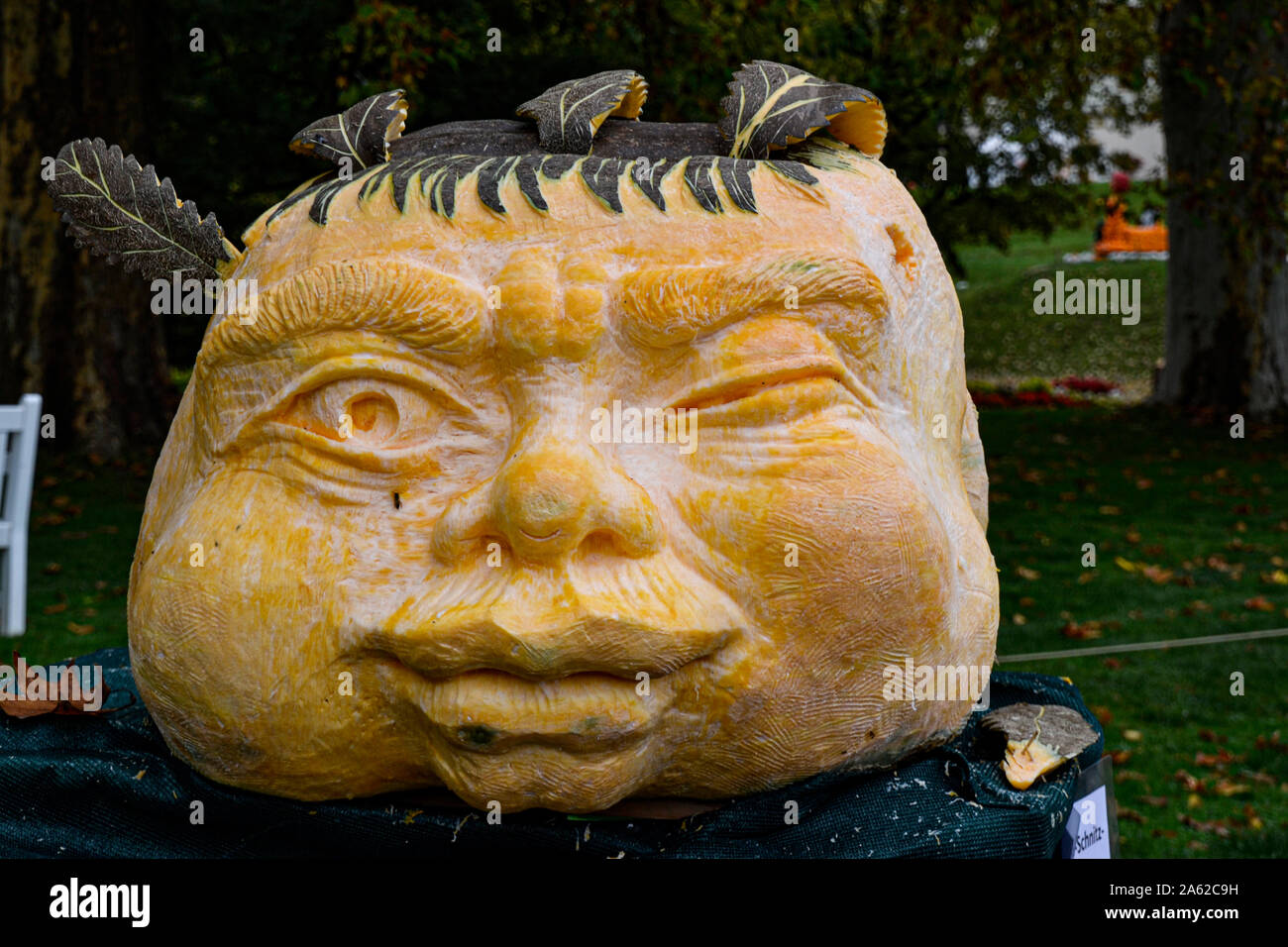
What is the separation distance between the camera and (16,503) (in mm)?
6387

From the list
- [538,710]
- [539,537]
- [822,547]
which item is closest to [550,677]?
[538,710]

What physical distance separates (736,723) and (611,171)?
1.14 metres

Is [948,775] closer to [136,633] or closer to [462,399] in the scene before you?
[462,399]

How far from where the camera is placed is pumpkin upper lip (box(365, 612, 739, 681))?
96.7 inches

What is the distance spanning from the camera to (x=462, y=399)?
2.67 m

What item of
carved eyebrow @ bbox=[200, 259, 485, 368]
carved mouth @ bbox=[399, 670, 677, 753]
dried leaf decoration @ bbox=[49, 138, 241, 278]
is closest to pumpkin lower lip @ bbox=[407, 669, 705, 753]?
carved mouth @ bbox=[399, 670, 677, 753]

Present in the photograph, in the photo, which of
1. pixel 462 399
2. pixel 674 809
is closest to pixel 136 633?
pixel 462 399

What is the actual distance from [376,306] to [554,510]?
560 mm

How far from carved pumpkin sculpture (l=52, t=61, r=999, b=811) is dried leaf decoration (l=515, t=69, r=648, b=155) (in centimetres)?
20

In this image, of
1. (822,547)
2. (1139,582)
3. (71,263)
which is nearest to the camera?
(822,547)

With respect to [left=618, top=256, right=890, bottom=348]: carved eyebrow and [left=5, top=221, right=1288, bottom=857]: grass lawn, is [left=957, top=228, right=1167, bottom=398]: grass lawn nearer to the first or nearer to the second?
[left=5, top=221, right=1288, bottom=857]: grass lawn

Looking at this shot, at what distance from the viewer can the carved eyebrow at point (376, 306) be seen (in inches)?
103

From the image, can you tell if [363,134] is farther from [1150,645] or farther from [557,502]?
[1150,645]

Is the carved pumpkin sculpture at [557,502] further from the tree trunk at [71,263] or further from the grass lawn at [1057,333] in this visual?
the grass lawn at [1057,333]
